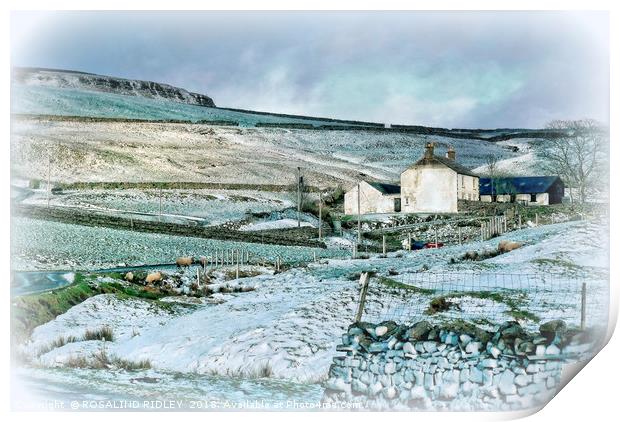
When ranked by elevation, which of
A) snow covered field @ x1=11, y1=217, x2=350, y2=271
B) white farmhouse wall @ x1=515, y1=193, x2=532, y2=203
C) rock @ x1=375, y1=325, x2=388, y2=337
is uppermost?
white farmhouse wall @ x1=515, y1=193, x2=532, y2=203

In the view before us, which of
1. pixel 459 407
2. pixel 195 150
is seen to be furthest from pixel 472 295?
pixel 195 150

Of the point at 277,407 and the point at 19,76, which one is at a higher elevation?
the point at 19,76

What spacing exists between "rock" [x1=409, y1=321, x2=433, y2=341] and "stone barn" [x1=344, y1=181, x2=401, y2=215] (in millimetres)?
1133

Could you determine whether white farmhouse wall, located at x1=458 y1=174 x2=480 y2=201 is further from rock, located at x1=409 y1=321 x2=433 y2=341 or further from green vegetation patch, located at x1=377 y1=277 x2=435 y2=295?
rock, located at x1=409 y1=321 x2=433 y2=341

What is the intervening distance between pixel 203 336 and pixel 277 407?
0.78 metres

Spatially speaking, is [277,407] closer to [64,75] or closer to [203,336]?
[203,336]

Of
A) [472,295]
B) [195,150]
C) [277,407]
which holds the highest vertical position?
[195,150]

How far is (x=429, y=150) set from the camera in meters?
11.7

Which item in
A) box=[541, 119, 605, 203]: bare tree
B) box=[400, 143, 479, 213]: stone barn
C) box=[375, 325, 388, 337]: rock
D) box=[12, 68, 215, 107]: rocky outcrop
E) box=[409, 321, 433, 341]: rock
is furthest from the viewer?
box=[400, 143, 479, 213]: stone barn

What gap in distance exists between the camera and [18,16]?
11.2 m

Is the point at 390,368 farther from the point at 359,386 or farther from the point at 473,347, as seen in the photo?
the point at 473,347

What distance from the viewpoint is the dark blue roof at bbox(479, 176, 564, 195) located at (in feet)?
37.9

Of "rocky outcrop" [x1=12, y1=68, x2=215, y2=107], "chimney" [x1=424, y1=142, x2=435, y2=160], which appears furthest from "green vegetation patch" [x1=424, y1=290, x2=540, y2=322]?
"rocky outcrop" [x1=12, y1=68, x2=215, y2=107]

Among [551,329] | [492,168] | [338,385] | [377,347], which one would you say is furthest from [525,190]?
[338,385]
